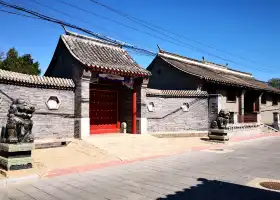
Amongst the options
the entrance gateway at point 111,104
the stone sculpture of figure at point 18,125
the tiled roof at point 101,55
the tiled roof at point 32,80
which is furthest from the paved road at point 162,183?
the entrance gateway at point 111,104

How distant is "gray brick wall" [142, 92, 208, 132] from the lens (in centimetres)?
1566

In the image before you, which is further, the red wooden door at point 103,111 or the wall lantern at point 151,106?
the wall lantern at point 151,106

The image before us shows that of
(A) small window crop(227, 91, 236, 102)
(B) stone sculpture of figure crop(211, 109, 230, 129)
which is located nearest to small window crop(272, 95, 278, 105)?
(A) small window crop(227, 91, 236, 102)

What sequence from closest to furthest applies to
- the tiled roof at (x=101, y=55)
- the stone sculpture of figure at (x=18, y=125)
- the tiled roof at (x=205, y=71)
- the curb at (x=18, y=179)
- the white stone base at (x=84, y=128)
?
1. the curb at (x=18, y=179)
2. the stone sculpture of figure at (x=18, y=125)
3. the white stone base at (x=84, y=128)
4. the tiled roof at (x=101, y=55)
5. the tiled roof at (x=205, y=71)

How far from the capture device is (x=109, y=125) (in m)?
15.1

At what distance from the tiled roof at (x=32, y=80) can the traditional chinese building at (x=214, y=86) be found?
362 inches

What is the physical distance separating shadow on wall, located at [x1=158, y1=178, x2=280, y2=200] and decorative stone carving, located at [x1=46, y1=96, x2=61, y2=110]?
7.78 m

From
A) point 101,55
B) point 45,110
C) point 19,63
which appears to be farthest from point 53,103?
point 19,63

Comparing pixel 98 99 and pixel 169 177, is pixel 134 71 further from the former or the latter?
pixel 169 177

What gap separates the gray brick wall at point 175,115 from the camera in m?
15.7

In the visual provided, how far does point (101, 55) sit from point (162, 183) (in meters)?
9.36

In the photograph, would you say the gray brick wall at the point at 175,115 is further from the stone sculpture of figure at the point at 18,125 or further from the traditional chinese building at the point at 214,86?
the stone sculpture of figure at the point at 18,125

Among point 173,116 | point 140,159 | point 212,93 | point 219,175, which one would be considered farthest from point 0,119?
point 212,93

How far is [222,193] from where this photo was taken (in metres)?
5.77
